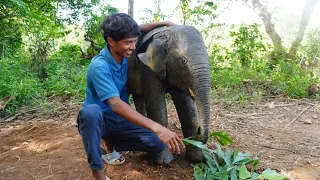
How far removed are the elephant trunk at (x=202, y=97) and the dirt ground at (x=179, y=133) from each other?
1.66 feet

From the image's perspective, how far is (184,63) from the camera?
244 centimetres

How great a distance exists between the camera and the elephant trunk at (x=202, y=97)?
2289 mm

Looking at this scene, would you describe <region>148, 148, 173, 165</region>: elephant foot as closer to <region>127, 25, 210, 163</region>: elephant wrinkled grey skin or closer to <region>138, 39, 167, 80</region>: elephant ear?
<region>127, 25, 210, 163</region>: elephant wrinkled grey skin

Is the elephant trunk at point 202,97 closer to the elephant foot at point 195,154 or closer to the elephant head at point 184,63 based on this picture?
the elephant head at point 184,63

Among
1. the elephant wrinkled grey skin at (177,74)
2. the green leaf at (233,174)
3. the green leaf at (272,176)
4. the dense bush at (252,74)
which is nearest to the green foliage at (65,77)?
the dense bush at (252,74)

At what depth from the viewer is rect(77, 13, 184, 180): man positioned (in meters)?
2.02

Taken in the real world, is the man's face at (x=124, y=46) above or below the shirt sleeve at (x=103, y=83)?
above

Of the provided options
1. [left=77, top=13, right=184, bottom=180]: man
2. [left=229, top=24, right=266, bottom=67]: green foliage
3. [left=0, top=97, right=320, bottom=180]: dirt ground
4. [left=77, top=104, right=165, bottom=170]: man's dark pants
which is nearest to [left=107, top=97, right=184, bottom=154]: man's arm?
[left=77, top=13, right=184, bottom=180]: man

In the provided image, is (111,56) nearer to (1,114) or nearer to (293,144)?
(293,144)

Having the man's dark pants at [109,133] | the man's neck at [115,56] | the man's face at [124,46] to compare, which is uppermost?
the man's face at [124,46]

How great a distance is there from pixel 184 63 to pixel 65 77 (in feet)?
16.0

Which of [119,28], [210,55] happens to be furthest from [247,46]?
[119,28]

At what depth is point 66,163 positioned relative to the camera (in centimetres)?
289

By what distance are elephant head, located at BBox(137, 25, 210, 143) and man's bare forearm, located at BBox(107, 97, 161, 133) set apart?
0.53 m
